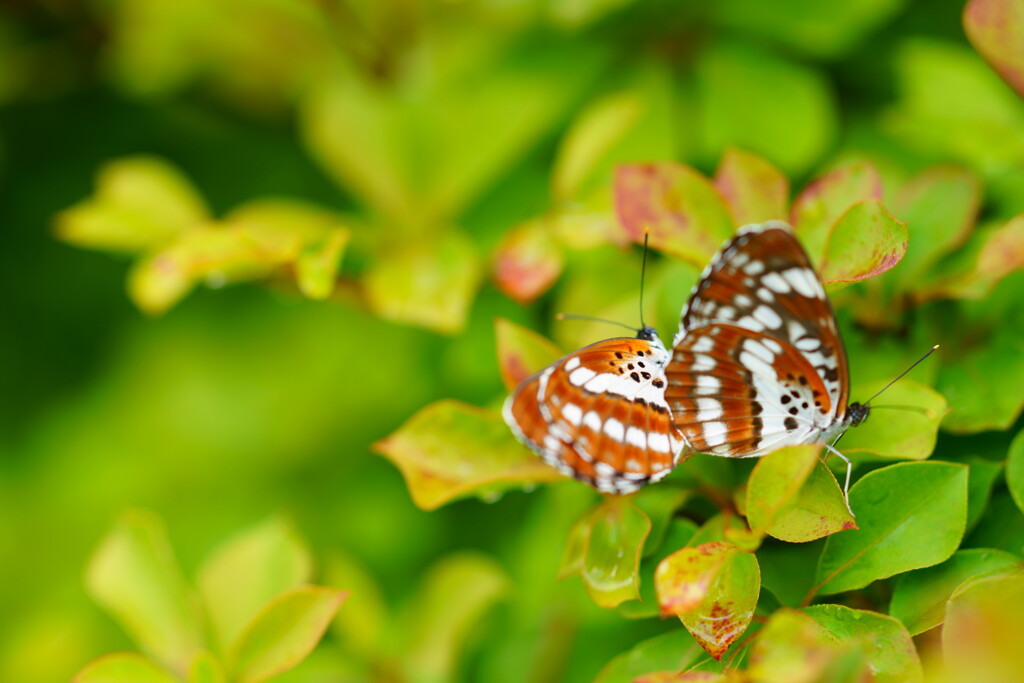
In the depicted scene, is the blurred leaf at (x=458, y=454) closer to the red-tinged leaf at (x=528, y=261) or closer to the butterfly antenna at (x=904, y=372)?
the red-tinged leaf at (x=528, y=261)

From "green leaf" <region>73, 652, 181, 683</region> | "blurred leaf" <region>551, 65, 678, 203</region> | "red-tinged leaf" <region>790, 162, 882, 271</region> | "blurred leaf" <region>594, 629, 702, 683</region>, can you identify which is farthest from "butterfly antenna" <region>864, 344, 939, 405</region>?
"green leaf" <region>73, 652, 181, 683</region>

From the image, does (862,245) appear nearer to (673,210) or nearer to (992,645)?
(673,210)

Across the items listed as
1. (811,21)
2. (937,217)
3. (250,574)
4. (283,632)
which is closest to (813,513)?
(937,217)

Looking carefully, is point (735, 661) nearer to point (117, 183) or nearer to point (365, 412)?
point (365, 412)

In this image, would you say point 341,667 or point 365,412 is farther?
point 365,412

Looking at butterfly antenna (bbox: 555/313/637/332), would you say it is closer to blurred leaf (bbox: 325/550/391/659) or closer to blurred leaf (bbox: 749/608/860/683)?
blurred leaf (bbox: 749/608/860/683)

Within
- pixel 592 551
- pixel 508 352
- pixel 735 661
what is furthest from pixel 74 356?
pixel 735 661

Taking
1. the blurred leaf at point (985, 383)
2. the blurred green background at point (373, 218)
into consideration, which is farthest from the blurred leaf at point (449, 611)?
the blurred leaf at point (985, 383)
